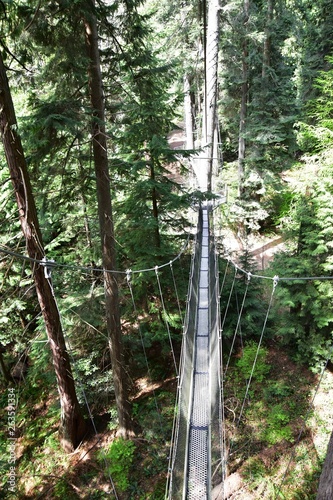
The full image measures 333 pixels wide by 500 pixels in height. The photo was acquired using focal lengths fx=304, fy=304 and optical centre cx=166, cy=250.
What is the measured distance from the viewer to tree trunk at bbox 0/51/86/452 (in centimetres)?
207

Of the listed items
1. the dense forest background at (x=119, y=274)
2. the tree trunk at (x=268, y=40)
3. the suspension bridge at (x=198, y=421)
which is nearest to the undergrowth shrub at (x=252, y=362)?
the dense forest background at (x=119, y=274)

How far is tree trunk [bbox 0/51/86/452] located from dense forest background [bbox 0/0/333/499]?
0.04ft

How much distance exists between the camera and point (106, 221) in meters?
2.92

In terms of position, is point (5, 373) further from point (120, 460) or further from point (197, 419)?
point (197, 419)

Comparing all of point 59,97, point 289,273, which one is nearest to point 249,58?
point 289,273

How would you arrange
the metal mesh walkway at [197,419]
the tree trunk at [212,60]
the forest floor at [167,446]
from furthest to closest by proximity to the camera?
the tree trunk at [212,60]
the forest floor at [167,446]
the metal mesh walkway at [197,419]

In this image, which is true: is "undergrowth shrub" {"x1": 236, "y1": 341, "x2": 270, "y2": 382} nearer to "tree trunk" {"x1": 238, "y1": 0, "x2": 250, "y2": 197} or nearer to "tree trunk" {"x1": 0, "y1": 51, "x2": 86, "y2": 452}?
"tree trunk" {"x1": 0, "y1": 51, "x2": 86, "y2": 452}

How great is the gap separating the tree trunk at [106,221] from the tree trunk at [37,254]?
49 cm

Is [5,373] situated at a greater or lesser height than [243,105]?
lesser

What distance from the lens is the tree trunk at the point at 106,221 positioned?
2465 mm

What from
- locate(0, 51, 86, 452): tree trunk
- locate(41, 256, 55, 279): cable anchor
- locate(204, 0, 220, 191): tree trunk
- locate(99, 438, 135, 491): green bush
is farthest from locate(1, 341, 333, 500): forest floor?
locate(204, 0, 220, 191): tree trunk

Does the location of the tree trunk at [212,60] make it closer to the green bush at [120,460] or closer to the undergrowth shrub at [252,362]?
the undergrowth shrub at [252,362]

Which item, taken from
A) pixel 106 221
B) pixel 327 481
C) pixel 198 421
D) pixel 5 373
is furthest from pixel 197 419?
pixel 5 373

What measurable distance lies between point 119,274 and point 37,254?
1.65 meters
